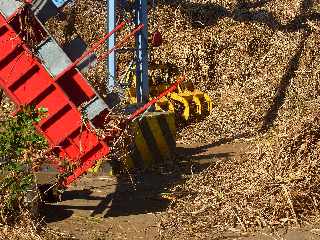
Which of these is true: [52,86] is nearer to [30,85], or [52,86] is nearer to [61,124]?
[30,85]

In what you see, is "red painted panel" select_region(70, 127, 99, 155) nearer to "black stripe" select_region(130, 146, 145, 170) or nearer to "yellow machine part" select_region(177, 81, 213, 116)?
"black stripe" select_region(130, 146, 145, 170)

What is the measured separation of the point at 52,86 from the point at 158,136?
3997 millimetres

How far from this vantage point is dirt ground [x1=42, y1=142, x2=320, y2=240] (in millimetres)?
6844

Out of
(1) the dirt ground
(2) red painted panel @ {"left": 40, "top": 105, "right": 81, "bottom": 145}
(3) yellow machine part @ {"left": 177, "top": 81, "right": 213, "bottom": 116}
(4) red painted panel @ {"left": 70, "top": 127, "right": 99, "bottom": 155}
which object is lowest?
(3) yellow machine part @ {"left": 177, "top": 81, "right": 213, "bottom": 116}

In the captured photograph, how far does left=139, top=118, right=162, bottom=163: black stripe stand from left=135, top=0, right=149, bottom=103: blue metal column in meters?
1.54

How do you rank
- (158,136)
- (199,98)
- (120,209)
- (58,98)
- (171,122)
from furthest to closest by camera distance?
(199,98), (171,122), (158,136), (120,209), (58,98)

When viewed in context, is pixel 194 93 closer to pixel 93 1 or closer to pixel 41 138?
pixel 93 1

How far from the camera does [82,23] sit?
1738cm

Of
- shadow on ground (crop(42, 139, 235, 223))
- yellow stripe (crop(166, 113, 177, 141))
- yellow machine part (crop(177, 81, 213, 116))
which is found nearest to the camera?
shadow on ground (crop(42, 139, 235, 223))

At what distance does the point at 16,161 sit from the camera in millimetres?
6895

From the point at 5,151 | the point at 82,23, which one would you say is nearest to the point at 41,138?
the point at 5,151

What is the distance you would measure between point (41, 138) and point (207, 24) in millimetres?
11105

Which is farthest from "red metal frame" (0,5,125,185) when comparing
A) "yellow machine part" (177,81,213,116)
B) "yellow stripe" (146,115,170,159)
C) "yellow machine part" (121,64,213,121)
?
"yellow machine part" (177,81,213,116)

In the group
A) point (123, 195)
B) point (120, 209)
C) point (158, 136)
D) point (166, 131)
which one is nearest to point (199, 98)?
point (166, 131)
